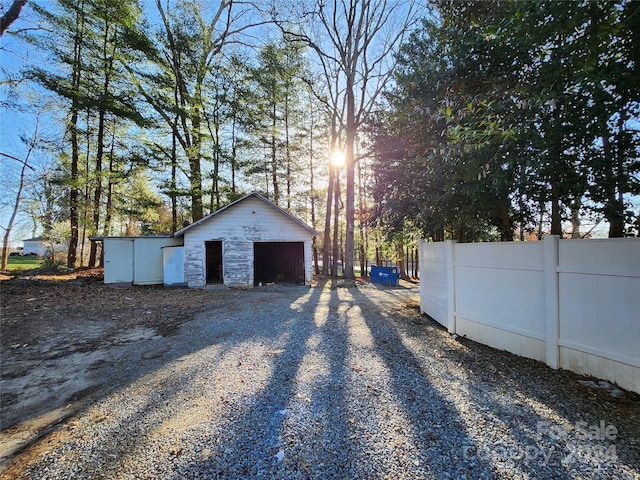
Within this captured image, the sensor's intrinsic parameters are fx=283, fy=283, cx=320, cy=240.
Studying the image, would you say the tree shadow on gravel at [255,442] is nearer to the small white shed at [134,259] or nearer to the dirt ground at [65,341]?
the dirt ground at [65,341]

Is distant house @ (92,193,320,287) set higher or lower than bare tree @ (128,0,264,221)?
lower

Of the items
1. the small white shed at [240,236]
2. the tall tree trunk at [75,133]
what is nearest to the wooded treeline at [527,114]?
the small white shed at [240,236]

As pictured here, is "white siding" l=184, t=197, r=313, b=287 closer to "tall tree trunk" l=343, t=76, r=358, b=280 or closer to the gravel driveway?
"tall tree trunk" l=343, t=76, r=358, b=280

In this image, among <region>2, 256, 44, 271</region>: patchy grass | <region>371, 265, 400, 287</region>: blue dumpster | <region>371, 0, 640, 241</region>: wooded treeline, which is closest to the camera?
<region>371, 0, 640, 241</region>: wooded treeline

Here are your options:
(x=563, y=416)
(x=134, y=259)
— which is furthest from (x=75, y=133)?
(x=563, y=416)

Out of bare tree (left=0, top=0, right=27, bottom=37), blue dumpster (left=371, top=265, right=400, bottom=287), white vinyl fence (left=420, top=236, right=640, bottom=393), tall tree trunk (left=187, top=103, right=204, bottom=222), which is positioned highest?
bare tree (left=0, top=0, right=27, bottom=37)

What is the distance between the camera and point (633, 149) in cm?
387

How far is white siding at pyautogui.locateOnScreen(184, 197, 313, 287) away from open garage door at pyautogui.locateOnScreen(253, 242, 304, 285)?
272 cm

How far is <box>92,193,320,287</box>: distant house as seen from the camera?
38.3ft

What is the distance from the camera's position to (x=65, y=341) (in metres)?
4.84

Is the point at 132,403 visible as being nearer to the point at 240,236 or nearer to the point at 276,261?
the point at 240,236

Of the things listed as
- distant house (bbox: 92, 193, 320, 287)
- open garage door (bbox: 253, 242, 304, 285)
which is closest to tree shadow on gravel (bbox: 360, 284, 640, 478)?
distant house (bbox: 92, 193, 320, 287)

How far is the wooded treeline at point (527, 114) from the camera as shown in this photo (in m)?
2.71

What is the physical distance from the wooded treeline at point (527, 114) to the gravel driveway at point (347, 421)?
2.54 m
